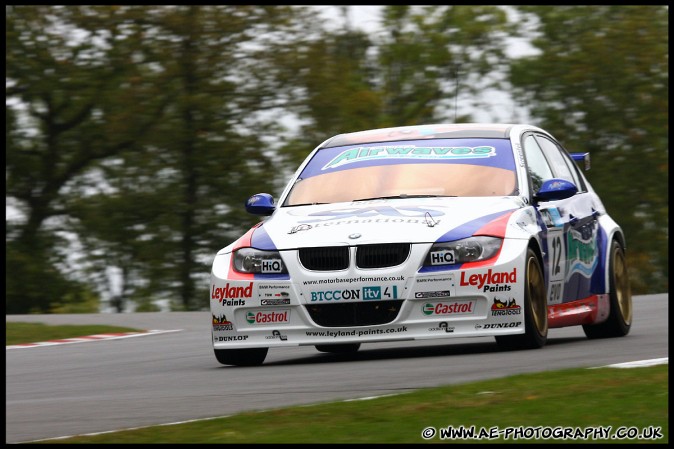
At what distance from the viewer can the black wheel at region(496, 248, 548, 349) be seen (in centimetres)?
995

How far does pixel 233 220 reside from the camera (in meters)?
36.1

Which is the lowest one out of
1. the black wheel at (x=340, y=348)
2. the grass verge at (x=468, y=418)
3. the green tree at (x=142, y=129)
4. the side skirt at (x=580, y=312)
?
the green tree at (x=142, y=129)

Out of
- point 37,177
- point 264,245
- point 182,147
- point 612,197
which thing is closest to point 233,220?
point 182,147

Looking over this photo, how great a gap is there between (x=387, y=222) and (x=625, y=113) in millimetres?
36211

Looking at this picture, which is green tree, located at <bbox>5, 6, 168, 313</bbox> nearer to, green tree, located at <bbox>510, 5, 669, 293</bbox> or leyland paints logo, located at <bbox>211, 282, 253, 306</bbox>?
green tree, located at <bbox>510, 5, 669, 293</bbox>

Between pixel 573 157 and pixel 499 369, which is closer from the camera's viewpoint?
pixel 499 369

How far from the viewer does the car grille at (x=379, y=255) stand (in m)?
9.80

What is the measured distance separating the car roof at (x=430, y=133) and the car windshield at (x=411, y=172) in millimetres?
106

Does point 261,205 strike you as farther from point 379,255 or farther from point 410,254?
point 410,254

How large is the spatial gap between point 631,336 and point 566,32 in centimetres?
3566

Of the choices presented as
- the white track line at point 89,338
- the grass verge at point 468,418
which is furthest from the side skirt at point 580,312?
the white track line at point 89,338

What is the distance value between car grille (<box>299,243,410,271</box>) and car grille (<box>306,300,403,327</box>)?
9.6 inches

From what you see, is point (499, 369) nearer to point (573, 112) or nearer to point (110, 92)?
point (110, 92)

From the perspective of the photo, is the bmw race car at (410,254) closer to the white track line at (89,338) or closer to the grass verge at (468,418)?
the grass verge at (468,418)
